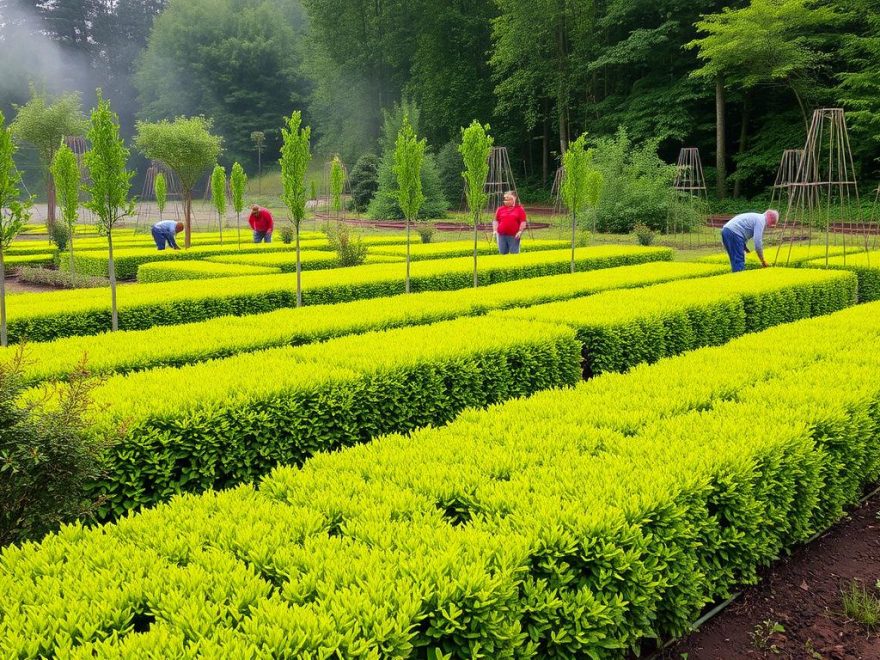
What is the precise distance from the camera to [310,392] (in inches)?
211

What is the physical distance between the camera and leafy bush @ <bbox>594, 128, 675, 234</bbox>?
29.0 meters

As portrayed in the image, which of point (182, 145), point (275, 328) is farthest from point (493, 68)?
point (275, 328)

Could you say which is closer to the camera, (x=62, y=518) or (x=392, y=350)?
(x=62, y=518)

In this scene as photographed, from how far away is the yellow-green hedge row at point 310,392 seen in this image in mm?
4617

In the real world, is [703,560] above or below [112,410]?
below

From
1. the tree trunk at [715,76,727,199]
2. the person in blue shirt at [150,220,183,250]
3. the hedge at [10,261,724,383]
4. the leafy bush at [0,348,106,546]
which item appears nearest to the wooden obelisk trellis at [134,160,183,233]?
the person in blue shirt at [150,220,183,250]

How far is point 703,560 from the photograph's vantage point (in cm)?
369

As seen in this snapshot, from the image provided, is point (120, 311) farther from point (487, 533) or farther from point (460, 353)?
point (487, 533)

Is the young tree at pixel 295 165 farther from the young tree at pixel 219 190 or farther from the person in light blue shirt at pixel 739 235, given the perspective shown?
the young tree at pixel 219 190

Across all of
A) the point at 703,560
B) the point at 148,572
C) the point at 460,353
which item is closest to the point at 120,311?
the point at 460,353

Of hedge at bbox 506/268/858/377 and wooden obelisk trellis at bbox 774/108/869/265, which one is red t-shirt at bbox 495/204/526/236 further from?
hedge at bbox 506/268/858/377

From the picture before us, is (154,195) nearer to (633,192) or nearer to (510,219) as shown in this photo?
(633,192)

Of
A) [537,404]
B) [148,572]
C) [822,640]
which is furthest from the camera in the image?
[537,404]

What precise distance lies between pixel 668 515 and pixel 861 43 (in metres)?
35.4
